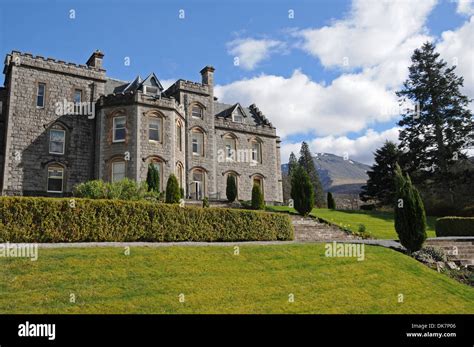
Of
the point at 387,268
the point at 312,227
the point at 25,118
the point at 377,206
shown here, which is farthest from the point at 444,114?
the point at 25,118

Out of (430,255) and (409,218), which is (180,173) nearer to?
(409,218)

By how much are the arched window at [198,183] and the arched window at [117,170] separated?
6.89 meters

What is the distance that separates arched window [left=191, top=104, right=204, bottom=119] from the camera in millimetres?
35656

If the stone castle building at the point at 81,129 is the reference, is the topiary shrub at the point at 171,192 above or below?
below

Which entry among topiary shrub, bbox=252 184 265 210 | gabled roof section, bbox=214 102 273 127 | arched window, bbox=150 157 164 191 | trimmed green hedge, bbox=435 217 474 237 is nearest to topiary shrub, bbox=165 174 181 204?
arched window, bbox=150 157 164 191

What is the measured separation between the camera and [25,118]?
29094 millimetres

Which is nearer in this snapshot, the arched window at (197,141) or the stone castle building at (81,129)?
the stone castle building at (81,129)

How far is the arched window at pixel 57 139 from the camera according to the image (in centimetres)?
2980

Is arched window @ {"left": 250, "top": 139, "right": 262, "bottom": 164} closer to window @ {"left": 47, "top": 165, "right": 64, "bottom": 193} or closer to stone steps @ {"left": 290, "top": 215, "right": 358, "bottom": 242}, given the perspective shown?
stone steps @ {"left": 290, "top": 215, "right": 358, "bottom": 242}

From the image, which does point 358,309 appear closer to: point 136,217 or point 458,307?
point 458,307

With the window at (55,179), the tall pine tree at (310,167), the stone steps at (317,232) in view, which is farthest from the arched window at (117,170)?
the tall pine tree at (310,167)

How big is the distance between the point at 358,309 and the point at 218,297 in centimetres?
397

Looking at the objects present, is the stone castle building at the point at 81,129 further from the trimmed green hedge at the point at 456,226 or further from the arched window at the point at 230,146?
the trimmed green hedge at the point at 456,226
